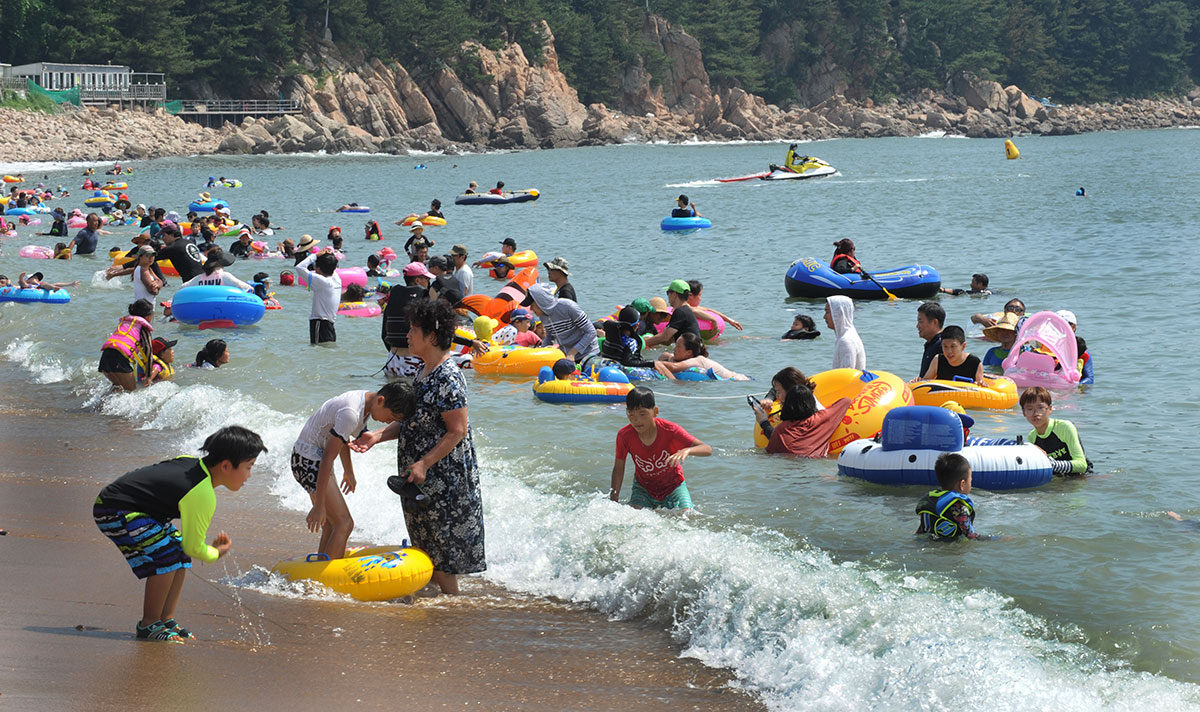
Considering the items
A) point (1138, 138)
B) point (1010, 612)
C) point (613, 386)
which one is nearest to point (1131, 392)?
point (613, 386)

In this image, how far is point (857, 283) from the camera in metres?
22.2

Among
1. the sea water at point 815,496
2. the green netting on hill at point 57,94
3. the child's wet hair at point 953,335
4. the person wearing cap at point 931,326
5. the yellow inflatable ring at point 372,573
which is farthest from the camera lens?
the green netting on hill at point 57,94

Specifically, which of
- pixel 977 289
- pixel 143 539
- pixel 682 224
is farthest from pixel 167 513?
pixel 682 224

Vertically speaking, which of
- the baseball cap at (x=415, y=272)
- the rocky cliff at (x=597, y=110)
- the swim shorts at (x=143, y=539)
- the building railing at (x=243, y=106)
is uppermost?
the rocky cliff at (x=597, y=110)

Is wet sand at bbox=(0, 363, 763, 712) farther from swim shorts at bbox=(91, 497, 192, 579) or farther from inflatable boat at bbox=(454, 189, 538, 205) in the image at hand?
inflatable boat at bbox=(454, 189, 538, 205)

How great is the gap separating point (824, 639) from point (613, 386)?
6908 mm

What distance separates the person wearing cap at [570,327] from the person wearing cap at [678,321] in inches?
43.6

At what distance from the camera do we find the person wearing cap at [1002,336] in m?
14.6

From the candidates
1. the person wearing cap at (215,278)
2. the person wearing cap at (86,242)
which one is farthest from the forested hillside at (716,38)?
the person wearing cap at (215,278)

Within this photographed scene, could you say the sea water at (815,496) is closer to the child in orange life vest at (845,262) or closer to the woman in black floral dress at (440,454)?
the woman in black floral dress at (440,454)

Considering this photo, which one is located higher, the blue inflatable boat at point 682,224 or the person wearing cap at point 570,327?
the blue inflatable boat at point 682,224

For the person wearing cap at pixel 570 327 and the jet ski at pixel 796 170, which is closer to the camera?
the person wearing cap at pixel 570 327

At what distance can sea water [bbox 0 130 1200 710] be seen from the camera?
6.27 metres

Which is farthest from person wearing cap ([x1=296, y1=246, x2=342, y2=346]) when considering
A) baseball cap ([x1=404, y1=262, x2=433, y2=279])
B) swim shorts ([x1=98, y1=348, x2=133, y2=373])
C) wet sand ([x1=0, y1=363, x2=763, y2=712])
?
wet sand ([x1=0, y1=363, x2=763, y2=712])
